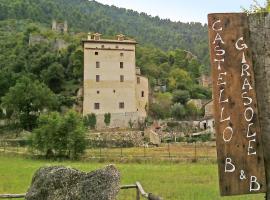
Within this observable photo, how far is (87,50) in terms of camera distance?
2532 inches

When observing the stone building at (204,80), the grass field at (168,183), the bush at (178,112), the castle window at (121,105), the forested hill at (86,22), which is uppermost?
the forested hill at (86,22)

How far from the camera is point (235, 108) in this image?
4457 millimetres

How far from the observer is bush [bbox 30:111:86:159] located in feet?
134

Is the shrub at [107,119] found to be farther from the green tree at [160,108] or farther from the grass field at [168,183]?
the grass field at [168,183]

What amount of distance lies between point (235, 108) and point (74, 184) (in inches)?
121

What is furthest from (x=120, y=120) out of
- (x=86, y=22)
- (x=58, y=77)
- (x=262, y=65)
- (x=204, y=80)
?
(x=86, y=22)

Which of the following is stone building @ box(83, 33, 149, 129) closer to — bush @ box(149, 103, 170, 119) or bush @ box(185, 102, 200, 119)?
bush @ box(149, 103, 170, 119)

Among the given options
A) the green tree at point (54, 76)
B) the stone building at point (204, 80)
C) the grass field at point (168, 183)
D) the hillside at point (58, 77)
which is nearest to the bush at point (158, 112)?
the hillside at point (58, 77)

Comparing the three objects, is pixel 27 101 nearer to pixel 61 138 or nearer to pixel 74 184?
pixel 61 138

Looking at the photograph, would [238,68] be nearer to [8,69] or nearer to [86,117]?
[86,117]

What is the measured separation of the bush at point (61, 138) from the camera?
1607 inches

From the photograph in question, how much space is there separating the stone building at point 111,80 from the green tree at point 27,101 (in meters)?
5.92

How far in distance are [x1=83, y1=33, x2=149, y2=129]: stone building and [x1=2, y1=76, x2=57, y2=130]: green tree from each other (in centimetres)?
592

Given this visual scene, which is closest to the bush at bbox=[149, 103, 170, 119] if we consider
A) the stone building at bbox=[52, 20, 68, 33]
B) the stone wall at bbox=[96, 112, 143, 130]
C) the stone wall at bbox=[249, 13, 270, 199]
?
the stone wall at bbox=[96, 112, 143, 130]
